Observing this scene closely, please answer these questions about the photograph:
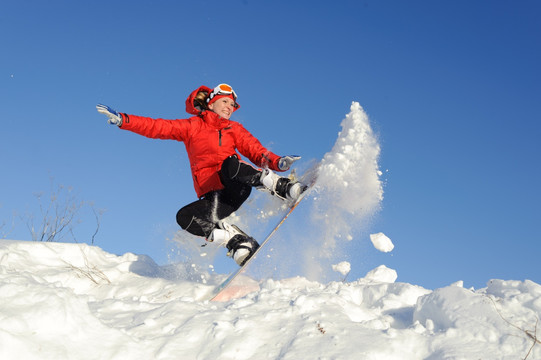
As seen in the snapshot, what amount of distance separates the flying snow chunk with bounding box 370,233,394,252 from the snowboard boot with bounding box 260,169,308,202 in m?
1.18

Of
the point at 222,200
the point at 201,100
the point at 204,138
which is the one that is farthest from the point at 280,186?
the point at 201,100

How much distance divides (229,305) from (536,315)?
6.51ft

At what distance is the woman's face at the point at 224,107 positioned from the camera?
17.5ft

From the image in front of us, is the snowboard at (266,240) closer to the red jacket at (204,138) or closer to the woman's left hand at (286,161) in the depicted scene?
the woman's left hand at (286,161)

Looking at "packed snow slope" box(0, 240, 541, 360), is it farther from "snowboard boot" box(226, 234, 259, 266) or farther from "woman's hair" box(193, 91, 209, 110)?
"woman's hair" box(193, 91, 209, 110)

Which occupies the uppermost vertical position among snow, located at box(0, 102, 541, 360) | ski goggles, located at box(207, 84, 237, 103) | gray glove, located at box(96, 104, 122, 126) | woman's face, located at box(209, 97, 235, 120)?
ski goggles, located at box(207, 84, 237, 103)

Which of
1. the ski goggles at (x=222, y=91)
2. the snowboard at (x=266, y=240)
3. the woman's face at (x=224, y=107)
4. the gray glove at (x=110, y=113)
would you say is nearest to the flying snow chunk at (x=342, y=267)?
the snowboard at (x=266, y=240)

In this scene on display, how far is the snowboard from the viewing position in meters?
4.27

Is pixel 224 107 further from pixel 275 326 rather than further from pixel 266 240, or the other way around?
pixel 275 326

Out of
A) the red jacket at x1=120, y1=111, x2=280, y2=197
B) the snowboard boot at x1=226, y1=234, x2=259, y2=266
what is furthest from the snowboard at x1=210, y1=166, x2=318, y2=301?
the red jacket at x1=120, y1=111, x2=280, y2=197

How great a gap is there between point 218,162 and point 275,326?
2830 mm

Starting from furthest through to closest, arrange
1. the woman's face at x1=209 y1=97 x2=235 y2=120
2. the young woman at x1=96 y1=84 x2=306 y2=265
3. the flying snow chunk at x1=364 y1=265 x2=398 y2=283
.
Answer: the woman's face at x1=209 y1=97 x2=235 y2=120
the flying snow chunk at x1=364 y1=265 x2=398 y2=283
the young woman at x1=96 y1=84 x2=306 y2=265

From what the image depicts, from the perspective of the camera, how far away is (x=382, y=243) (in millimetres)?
5129

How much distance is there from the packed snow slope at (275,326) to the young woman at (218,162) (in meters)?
1.64
